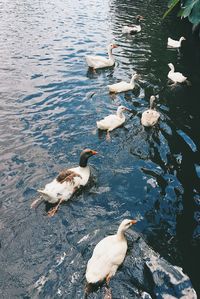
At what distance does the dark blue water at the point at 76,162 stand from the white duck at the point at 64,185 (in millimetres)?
239

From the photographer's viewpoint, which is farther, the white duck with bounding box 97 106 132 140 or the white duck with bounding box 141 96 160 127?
the white duck with bounding box 141 96 160 127

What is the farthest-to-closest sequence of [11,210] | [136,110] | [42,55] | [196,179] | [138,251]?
[42,55] < [136,110] < [196,179] < [11,210] < [138,251]

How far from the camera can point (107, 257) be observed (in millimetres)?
7535

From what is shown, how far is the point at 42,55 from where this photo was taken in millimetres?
21047

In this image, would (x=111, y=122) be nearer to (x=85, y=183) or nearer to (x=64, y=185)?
A: (x=85, y=183)

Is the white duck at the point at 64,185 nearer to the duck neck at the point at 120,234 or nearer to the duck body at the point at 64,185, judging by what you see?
the duck body at the point at 64,185

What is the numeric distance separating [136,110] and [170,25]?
18.7 metres

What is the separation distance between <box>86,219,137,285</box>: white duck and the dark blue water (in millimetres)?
250

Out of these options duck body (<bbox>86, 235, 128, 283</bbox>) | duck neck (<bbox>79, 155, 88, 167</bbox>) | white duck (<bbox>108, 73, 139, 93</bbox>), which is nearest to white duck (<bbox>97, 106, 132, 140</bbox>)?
duck neck (<bbox>79, 155, 88, 167</bbox>)

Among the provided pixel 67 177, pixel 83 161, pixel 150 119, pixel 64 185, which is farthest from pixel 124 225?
pixel 150 119

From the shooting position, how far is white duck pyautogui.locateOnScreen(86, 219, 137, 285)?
23.8 feet

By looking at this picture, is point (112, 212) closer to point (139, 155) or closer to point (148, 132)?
point (139, 155)

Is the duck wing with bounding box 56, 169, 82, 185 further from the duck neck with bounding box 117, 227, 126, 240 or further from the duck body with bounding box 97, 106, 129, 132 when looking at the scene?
the duck body with bounding box 97, 106, 129, 132

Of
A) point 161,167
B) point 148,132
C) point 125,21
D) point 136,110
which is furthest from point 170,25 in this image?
point 161,167
